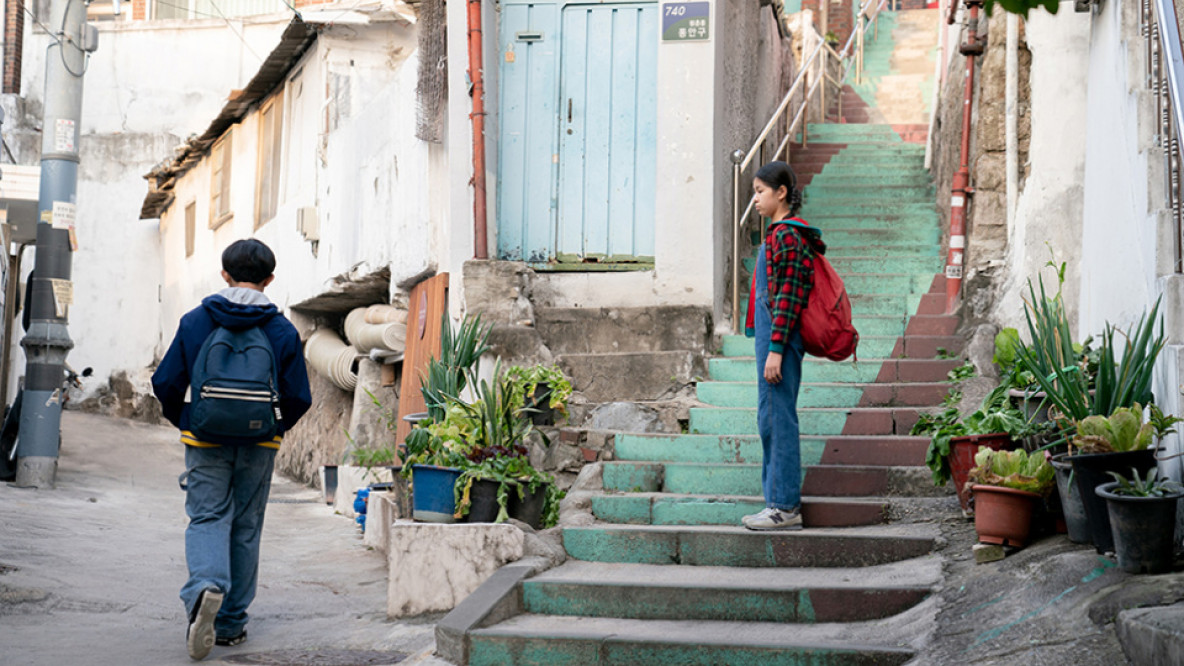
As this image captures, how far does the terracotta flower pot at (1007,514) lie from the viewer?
175 inches

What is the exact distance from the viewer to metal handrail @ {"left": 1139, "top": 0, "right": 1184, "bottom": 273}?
4.07m

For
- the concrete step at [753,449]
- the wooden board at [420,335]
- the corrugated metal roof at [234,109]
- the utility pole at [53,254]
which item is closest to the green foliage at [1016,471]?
the concrete step at [753,449]

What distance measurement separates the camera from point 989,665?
3.59 meters

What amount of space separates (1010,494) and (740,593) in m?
1.12

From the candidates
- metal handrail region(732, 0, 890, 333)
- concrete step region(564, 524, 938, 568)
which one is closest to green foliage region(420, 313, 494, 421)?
concrete step region(564, 524, 938, 568)

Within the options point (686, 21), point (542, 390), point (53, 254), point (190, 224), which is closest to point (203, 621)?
point (542, 390)

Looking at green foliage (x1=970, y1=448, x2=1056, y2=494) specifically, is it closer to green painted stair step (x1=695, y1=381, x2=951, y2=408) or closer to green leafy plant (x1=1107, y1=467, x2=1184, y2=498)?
green leafy plant (x1=1107, y1=467, x2=1184, y2=498)

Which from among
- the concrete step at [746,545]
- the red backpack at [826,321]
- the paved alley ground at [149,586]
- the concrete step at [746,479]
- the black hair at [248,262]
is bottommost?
the paved alley ground at [149,586]

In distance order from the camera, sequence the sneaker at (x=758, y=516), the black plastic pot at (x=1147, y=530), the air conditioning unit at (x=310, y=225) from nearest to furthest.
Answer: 1. the black plastic pot at (x=1147, y=530)
2. the sneaker at (x=758, y=516)
3. the air conditioning unit at (x=310, y=225)

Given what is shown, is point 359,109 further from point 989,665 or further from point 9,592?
point 989,665

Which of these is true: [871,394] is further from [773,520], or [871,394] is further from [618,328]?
[773,520]

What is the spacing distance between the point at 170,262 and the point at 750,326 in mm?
17923

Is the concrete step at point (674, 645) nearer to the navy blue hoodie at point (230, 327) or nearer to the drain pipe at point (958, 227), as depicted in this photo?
the navy blue hoodie at point (230, 327)

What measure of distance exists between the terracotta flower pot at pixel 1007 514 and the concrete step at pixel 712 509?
39.0 inches
